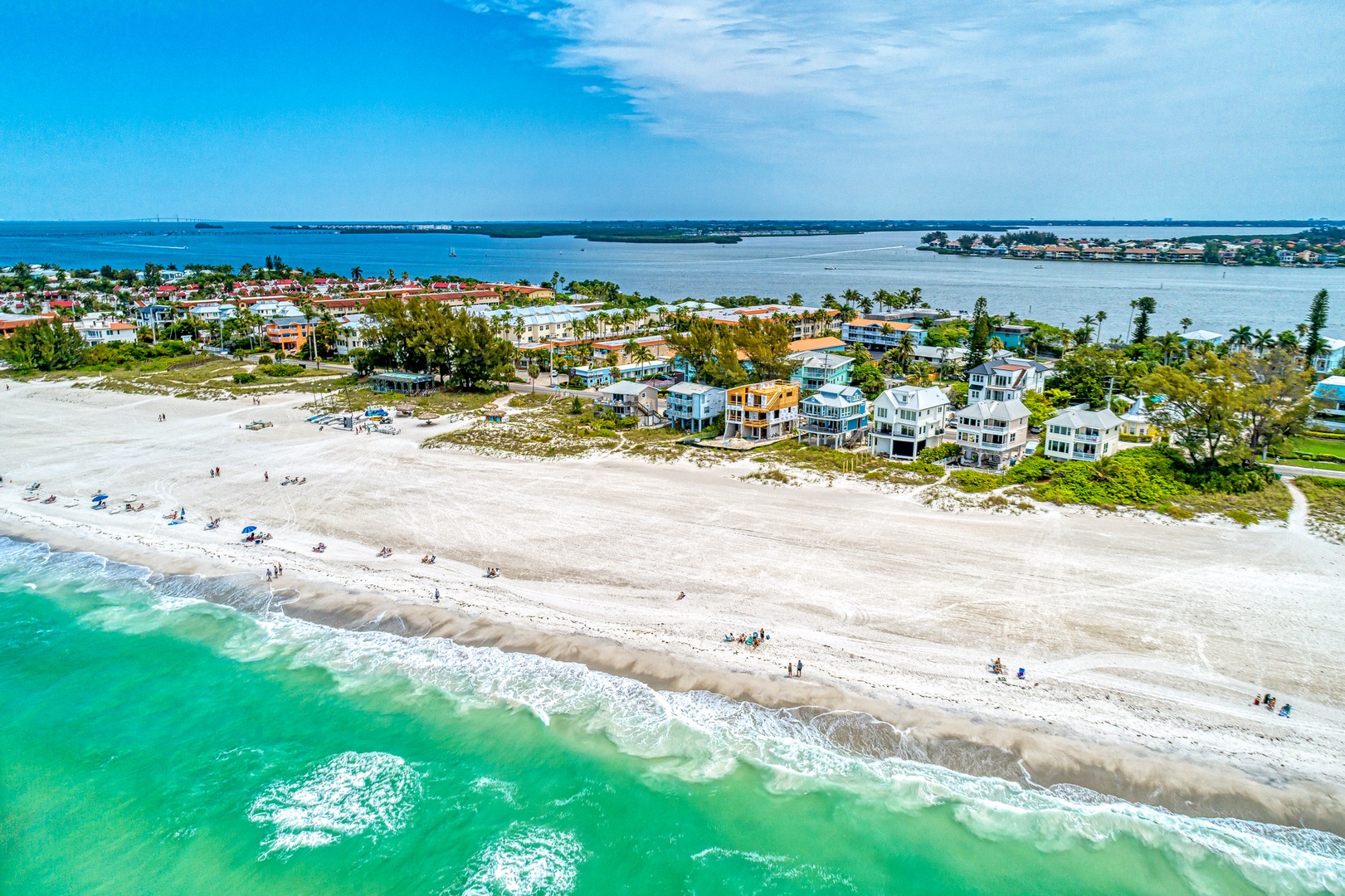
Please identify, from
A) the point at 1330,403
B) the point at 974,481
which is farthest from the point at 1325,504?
the point at 1330,403

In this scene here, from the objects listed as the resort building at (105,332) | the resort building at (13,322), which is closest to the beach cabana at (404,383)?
the resort building at (105,332)

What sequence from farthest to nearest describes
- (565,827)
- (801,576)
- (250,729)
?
1. (801,576)
2. (250,729)
3. (565,827)

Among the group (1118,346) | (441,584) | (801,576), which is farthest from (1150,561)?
(1118,346)

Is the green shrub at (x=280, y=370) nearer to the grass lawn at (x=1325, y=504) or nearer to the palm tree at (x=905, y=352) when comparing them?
the palm tree at (x=905, y=352)

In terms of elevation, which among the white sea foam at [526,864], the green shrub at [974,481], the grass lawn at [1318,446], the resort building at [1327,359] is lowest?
the white sea foam at [526,864]

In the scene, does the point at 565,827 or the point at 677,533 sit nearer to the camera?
the point at 565,827

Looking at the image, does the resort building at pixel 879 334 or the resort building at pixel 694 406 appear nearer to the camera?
the resort building at pixel 694 406

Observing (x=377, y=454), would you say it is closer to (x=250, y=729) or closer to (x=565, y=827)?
(x=250, y=729)

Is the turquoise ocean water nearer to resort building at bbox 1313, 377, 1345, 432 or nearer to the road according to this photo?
the road
